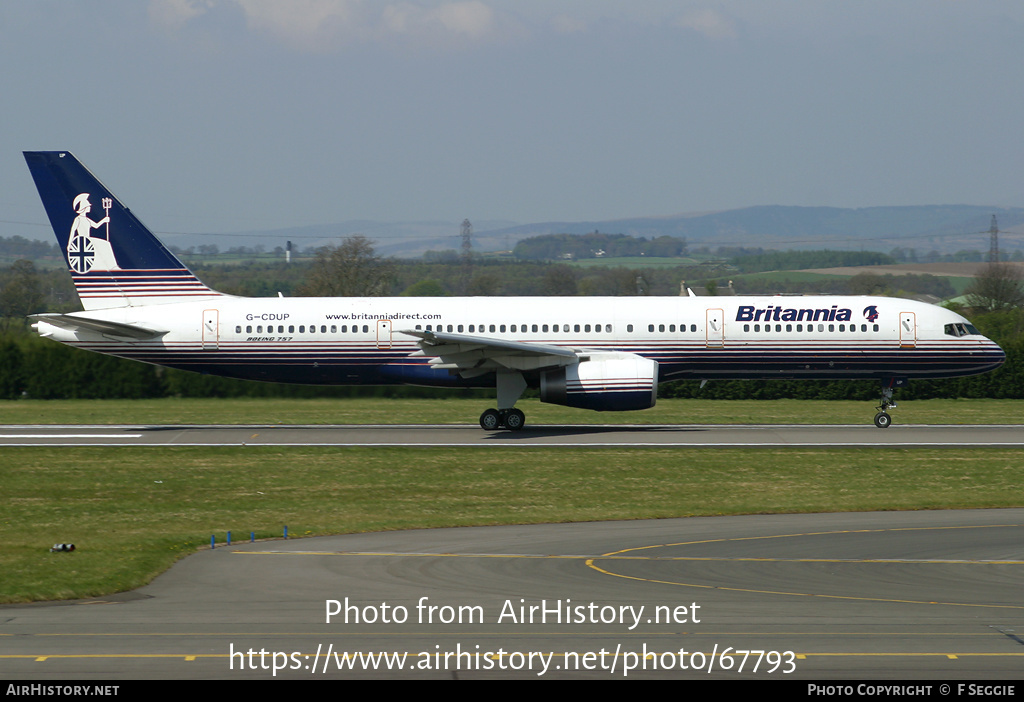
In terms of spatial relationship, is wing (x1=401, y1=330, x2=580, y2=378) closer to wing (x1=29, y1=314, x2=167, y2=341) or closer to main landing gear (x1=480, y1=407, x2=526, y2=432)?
main landing gear (x1=480, y1=407, x2=526, y2=432)

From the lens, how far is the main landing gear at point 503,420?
121 ft

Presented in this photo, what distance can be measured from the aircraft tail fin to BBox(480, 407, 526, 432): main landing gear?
11437 millimetres

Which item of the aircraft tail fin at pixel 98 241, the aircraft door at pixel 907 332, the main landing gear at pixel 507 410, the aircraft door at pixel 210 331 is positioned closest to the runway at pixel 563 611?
the main landing gear at pixel 507 410

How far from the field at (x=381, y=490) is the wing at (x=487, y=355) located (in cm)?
389

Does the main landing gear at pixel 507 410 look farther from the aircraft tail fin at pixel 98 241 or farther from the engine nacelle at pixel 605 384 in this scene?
the aircraft tail fin at pixel 98 241

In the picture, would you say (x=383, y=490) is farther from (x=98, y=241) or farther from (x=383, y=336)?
(x=98, y=241)

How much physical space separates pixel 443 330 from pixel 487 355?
274 centimetres

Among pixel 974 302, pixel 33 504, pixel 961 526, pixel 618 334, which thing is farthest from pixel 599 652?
pixel 974 302

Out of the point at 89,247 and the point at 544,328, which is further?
the point at 89,247

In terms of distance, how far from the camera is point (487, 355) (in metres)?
A: 35.6

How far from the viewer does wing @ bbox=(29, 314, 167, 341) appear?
119 feet

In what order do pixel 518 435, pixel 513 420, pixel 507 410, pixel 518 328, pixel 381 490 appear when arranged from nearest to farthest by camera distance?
pixel 381 490 < pixel 518 435 < pixel 513 420 < pixel 507 410 < pixel 518 328

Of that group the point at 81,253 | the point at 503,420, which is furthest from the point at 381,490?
the point at 81,253

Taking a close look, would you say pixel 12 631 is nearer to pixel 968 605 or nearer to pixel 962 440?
pixel 968 605
